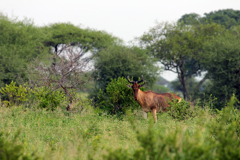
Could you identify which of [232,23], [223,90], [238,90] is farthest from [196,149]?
[232,23]

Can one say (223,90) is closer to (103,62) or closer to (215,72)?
(215,72)

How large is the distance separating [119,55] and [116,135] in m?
15.9

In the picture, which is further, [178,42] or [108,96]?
[178,42]

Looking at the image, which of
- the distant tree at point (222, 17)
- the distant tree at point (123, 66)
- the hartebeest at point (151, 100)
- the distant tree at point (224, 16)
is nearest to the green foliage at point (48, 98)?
the hartebeest at point (151, 100)

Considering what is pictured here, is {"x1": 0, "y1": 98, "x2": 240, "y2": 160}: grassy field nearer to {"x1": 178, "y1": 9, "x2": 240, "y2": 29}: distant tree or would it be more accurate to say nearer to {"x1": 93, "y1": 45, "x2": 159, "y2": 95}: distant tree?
{"x1": 93, "y1": 45, "x2": 159, "y2": 95}: distant tree

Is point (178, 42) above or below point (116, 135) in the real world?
above

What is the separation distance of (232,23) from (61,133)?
107 ft

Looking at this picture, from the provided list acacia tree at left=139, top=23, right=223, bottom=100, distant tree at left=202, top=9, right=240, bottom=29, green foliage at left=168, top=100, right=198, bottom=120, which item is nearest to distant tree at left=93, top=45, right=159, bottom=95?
acacia tree at left=139, top=23, right=223, bottom=100

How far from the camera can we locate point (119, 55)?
74.3 ft

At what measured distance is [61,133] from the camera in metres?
7.65

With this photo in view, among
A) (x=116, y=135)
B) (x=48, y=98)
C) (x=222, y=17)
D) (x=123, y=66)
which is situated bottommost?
(x=116, y=135)

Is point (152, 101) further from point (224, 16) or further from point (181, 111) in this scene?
point (224, 16)

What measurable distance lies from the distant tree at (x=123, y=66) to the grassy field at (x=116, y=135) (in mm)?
10072

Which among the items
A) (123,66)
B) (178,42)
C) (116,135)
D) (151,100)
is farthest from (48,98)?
(178,42)
